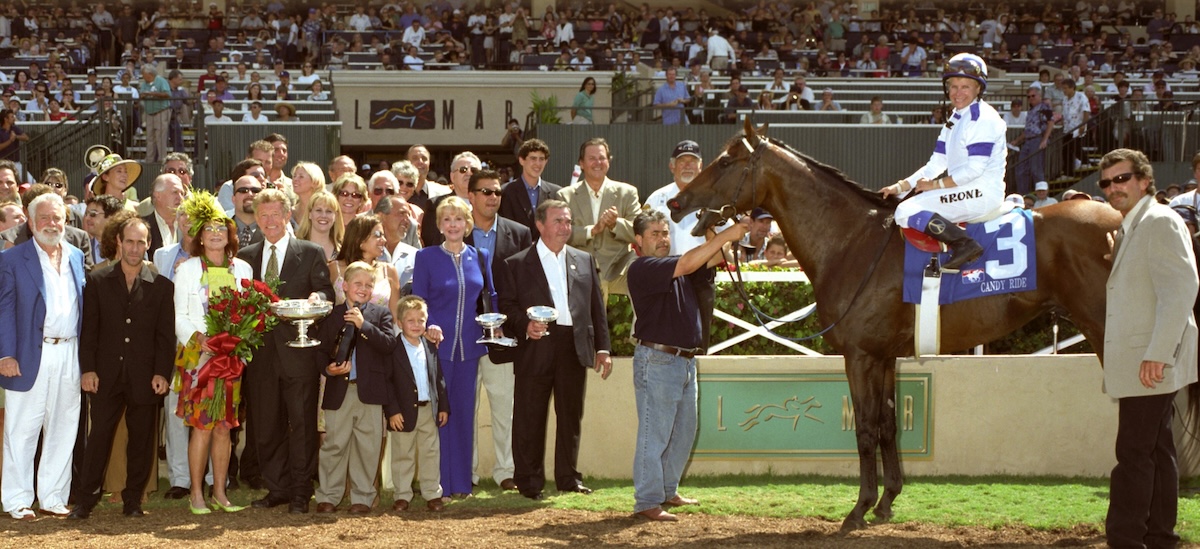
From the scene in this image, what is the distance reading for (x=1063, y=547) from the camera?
22.5 ft

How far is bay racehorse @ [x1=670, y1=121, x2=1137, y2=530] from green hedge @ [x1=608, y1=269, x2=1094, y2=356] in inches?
45.1

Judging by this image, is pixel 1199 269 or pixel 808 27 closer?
pixel 1199 269

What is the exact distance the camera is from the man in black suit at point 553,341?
8336mm

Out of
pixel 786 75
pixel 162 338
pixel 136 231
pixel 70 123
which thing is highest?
pixel 786 75

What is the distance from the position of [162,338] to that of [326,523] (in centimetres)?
153

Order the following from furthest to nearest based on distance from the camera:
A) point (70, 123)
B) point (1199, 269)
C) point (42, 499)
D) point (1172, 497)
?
point (70, 123) < point (42, 499) < point (1199, 269) < point (1172, 497)

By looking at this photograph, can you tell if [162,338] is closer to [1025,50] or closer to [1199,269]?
[1199,269]

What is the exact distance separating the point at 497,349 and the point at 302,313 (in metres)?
1.53

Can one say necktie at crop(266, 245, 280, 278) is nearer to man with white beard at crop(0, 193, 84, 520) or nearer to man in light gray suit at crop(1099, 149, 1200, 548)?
man with white beard at crop(0, 193, 84, 520)

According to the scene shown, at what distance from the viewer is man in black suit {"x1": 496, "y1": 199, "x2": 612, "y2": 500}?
834cm

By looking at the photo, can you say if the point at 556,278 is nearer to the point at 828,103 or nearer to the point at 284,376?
the point at 284,376

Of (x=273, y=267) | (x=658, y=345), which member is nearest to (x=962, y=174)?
(x=658, y=345)

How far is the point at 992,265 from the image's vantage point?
7.41 m

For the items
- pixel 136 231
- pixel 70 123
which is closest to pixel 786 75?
pixel 70 123
